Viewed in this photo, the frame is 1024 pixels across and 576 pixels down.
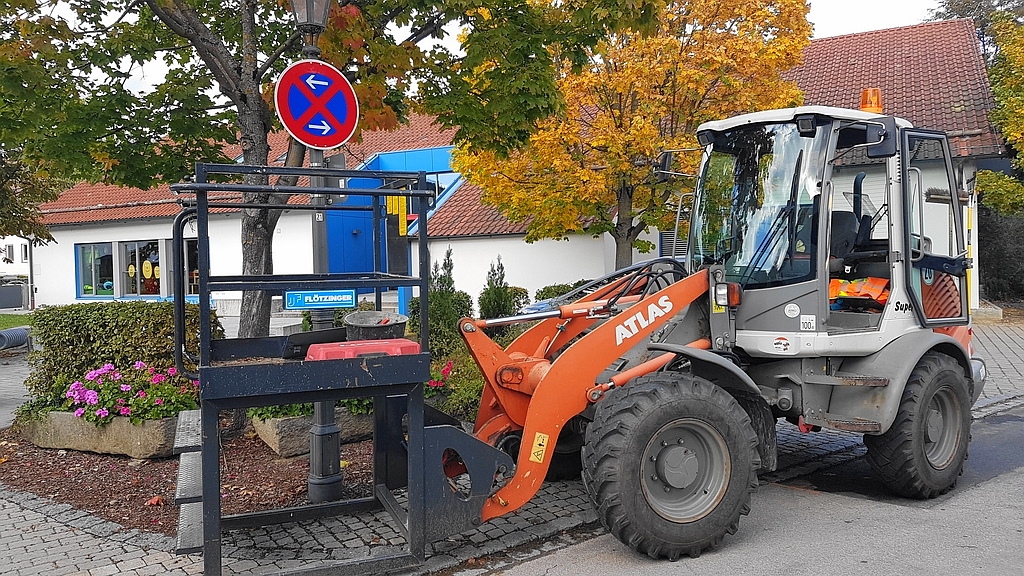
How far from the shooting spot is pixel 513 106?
7.62 meters

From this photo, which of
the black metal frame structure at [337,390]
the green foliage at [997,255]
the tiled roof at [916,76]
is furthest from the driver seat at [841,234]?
the green foliage at [997,255]

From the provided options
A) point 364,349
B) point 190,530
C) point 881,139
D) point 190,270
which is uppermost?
point 881,139

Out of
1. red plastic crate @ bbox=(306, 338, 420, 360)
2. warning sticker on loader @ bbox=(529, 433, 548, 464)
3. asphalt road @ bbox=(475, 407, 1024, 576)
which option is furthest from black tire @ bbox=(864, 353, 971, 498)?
red plastic crate @ bbox=(306, 338, 420, 360)

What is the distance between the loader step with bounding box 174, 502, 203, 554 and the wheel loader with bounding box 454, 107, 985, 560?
1.46 meters

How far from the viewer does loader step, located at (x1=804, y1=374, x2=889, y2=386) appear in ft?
18.0

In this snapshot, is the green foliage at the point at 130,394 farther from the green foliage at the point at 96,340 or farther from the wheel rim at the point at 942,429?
the wheel rim at the point at 942,429

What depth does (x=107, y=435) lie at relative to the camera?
7.09 m

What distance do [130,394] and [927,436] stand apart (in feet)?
20.8

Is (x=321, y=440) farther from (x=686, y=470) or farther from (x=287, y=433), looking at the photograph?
(x=686, y=470)

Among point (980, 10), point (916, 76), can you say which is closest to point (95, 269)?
point (916, 76)

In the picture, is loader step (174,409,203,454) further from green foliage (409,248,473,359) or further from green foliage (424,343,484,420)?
green foliage (409,248,473,359)

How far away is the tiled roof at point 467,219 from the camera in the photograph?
22.0 meters

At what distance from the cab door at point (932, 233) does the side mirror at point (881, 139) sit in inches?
25.9

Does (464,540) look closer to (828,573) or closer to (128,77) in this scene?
(828,573)
